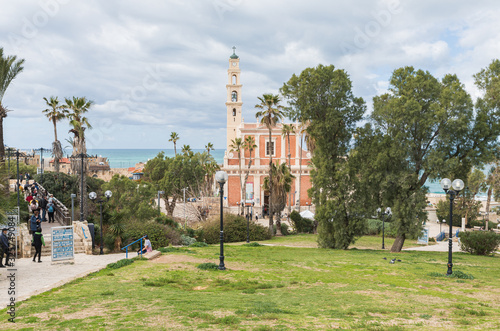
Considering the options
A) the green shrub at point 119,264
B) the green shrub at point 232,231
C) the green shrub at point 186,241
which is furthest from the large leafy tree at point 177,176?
the green shrub at point 119,264

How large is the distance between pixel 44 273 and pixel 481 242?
21.7m

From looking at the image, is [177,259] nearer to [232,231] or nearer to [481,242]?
[232,231]

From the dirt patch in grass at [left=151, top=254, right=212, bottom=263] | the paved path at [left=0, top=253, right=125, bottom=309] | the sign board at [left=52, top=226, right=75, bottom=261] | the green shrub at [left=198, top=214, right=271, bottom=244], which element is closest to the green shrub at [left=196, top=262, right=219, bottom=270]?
the dirt patch in grass at [left=151, top=254, right=212, bottom=263]

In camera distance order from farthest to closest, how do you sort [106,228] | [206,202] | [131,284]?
1. [206,202]
2. [106,228]
3. [131,284]

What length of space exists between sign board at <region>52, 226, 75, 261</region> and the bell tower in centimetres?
4434

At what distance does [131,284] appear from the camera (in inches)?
412

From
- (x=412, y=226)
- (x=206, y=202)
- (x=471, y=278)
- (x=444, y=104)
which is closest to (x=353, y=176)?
(x=412, y=226)

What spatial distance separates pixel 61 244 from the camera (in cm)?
1458

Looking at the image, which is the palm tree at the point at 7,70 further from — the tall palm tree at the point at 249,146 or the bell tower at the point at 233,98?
the bell tower at the point at 233,98

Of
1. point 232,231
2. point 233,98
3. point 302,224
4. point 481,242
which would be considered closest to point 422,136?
point 481,242

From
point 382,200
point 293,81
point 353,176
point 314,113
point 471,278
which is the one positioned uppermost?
point 293,81

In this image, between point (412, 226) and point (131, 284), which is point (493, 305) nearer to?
point (131, 284)

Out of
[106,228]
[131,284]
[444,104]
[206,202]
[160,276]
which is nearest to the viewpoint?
[131,284]

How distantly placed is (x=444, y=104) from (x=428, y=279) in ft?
32.8
